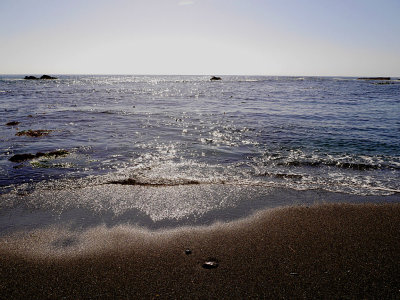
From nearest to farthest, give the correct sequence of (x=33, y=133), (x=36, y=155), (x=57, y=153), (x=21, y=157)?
(x=21, y=157), (x=36, y=155), (x=57, y=153), (x=33, y=133)

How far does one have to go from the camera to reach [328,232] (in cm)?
530

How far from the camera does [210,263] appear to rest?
4324 millimetres

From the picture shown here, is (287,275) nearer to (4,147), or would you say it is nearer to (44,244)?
(44,244)

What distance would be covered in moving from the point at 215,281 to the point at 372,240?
11.2ft

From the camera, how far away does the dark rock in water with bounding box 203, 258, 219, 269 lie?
14.0ft

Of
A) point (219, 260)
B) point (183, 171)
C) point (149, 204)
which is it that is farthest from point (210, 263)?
point (183, 171)

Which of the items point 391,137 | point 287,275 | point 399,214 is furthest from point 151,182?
point 391,137

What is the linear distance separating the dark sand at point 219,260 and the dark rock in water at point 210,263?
74mm

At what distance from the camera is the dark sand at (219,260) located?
379 cm

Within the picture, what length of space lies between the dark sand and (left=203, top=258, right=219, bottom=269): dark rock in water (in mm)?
74

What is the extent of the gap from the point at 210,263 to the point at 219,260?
0.20 m

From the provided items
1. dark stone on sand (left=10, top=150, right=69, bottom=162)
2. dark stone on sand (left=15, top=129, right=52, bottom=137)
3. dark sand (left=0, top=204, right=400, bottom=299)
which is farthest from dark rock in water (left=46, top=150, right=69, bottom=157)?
dark sand (left=0, top=204, right=400, bottom=299)

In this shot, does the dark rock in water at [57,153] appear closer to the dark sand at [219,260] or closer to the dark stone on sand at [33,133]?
the dark stone on sand at [33,133]

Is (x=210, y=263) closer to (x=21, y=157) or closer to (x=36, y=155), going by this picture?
(x=36, y=155)
